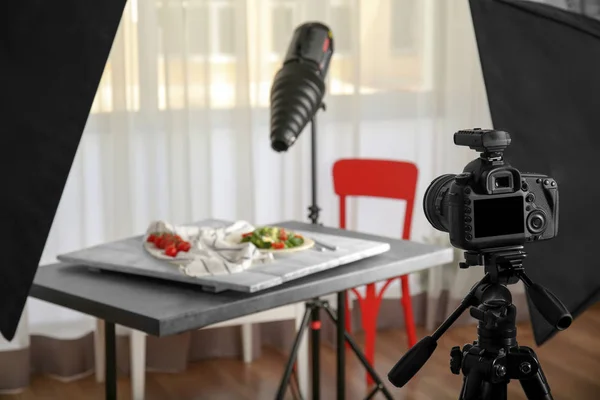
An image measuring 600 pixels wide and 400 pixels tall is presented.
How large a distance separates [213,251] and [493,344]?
35.1 inches

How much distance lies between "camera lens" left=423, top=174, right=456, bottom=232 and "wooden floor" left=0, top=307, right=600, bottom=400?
5.57ft

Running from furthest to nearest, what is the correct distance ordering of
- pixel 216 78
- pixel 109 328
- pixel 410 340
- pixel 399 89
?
pixel 399 89
pixel 216 78
pixel 410 340
pixel 109 328

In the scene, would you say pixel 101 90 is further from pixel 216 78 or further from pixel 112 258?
pixel 112 258

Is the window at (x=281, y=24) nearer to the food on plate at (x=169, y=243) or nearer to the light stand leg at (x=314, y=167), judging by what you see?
the light stand leg at (x=314, y=167)

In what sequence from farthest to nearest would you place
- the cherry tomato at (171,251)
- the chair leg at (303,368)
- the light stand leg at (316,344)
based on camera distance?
the chair leg at (303,368), the light stand leg at (316,344), the cherry tomato at (171,251)

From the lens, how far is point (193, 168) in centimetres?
307

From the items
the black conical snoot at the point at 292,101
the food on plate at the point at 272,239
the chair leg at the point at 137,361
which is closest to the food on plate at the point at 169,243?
the food on plate at the point at 272,239

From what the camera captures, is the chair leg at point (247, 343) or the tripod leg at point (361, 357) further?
the chair leg at point (247, 343)

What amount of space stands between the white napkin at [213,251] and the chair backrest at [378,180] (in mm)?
805

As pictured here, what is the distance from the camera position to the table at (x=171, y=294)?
158 cm

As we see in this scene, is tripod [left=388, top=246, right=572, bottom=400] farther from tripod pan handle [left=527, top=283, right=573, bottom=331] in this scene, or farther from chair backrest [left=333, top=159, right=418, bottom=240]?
chair backrest [left=333, top=159, right=418, bottom=240]

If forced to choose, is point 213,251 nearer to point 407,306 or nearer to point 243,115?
point 407,306

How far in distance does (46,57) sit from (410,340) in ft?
6.74

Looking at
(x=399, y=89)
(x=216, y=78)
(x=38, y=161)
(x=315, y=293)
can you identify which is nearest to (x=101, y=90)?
(x=216, y=78)
